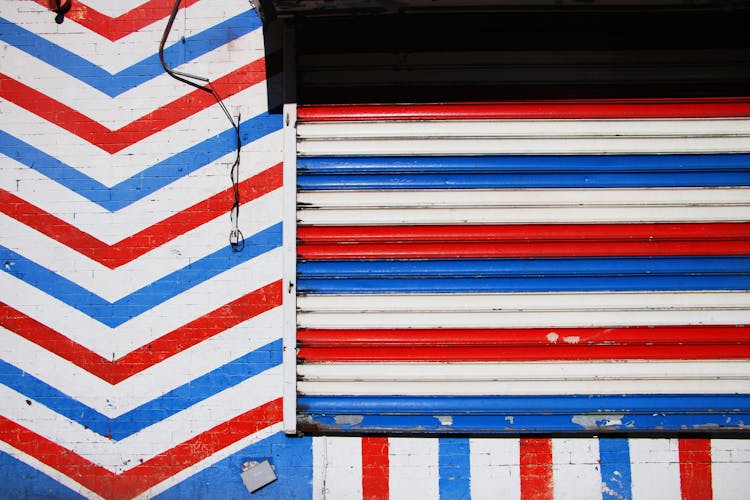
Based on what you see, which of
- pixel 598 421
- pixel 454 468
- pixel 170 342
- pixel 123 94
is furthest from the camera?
pixel 123 94

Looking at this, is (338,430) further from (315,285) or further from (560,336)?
(560,336)

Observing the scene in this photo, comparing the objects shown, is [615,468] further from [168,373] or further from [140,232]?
[140,232]

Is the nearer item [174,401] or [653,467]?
[653,467]

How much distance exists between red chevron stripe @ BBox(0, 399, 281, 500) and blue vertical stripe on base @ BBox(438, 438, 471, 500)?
1.43 meters

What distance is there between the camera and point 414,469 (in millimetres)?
3746

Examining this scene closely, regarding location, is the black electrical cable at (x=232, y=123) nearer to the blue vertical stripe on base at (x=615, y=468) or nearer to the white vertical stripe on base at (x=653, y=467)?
the blue vertical stripe on base at (x=615, y=468)

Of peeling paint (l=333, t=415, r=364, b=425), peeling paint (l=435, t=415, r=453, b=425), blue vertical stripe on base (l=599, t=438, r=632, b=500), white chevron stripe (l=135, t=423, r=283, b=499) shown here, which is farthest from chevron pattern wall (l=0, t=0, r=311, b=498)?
blue vertical stripe on base (l=599, t=438, r=632, b=500)

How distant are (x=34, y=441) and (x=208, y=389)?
1.57m

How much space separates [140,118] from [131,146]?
261 millimetres

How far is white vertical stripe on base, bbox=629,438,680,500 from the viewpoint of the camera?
370 cm

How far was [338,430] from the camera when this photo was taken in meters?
3.71

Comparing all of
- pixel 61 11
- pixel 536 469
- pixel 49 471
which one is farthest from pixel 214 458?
pixel 61 11

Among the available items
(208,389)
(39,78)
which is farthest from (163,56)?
(208,389)

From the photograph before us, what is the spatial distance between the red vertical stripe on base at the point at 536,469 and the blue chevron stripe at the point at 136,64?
4334 mm
